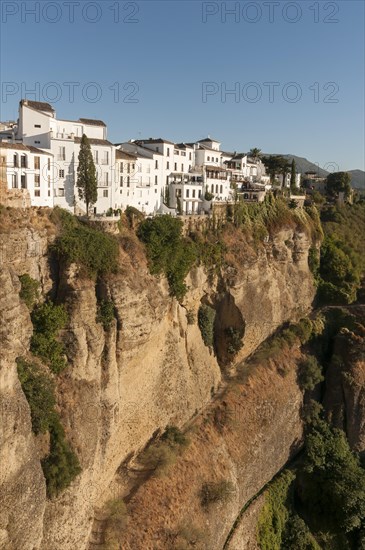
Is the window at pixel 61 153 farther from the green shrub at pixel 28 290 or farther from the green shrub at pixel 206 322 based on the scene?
the green shrub at pixel 206 322

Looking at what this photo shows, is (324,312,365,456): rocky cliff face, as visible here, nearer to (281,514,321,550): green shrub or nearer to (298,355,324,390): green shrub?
(298,355,324,390): green shrub

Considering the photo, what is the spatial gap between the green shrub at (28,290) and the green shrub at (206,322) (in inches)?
494

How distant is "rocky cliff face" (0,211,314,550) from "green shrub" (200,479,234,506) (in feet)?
2.05

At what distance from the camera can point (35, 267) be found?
20500 millimetres

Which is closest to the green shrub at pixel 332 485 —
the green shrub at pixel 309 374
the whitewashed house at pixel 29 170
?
the green shrub at pixel 309 374

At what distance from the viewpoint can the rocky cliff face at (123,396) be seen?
52.9ft

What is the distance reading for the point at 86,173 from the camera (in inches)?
1096

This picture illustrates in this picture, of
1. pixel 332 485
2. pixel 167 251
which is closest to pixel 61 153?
pixel 167 251

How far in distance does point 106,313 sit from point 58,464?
22.7 feet

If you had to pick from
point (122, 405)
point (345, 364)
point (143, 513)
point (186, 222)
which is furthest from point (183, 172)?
point (143, 513)

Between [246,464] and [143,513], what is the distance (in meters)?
7.47

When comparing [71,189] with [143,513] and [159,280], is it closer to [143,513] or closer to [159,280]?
[159,280]

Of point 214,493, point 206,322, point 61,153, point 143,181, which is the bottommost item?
point 214,493

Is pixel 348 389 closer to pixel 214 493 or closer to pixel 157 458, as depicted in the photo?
pixel 214 493
